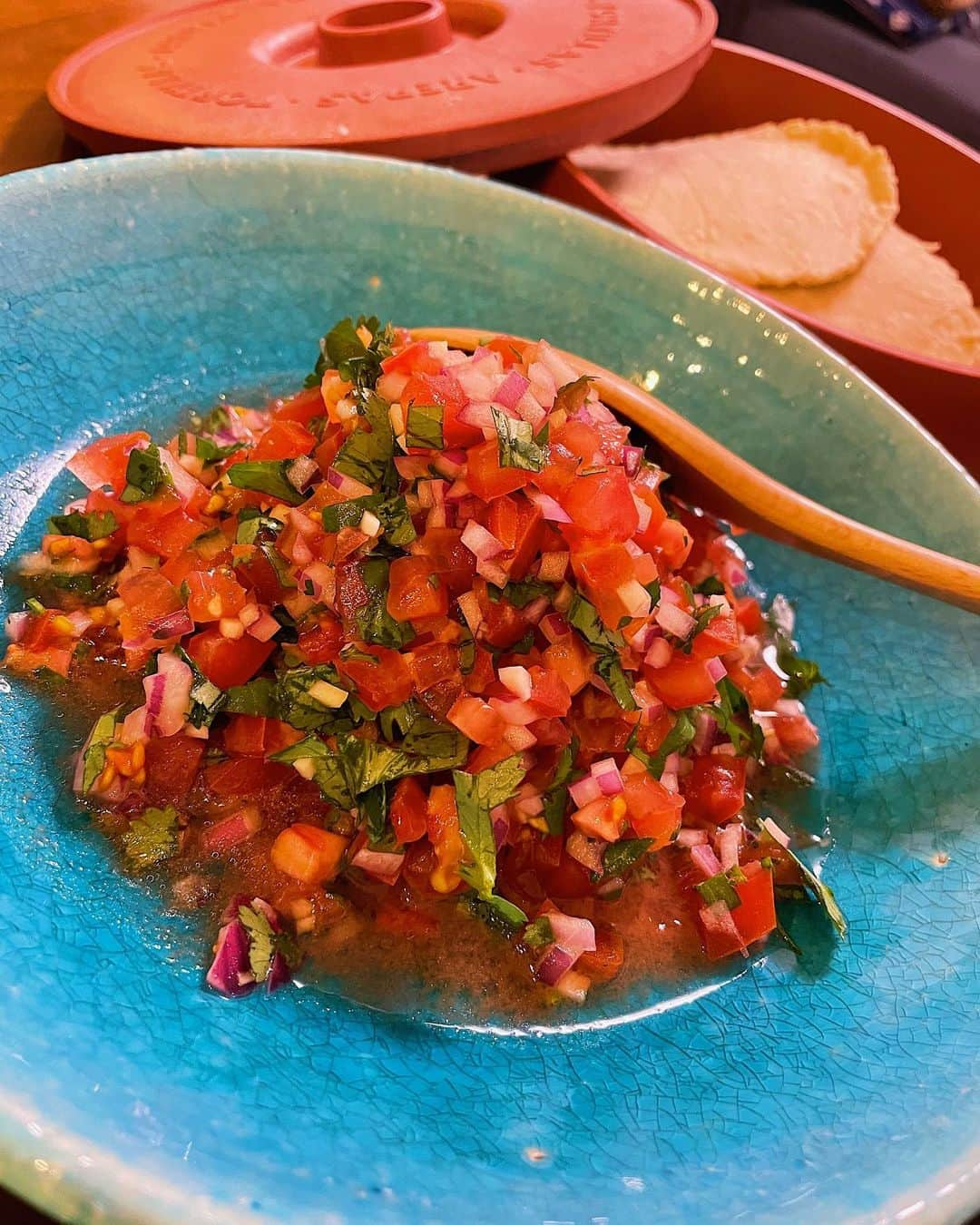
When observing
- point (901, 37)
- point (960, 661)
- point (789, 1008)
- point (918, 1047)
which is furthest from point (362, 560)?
point (901, 37)

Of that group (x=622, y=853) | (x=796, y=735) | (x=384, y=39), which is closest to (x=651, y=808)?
(x=622, y=853)

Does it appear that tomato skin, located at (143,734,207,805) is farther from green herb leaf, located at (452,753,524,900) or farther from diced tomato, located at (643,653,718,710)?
diced tomato, located at (643,653,718,710)

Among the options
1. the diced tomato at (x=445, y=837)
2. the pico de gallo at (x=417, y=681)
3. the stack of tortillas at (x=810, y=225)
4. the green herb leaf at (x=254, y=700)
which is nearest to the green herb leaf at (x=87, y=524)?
the pico de gallo at (x=417, y=681)

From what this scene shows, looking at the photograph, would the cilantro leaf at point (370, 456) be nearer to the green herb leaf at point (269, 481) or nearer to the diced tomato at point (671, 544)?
the green herb leaf at point (269, 481)

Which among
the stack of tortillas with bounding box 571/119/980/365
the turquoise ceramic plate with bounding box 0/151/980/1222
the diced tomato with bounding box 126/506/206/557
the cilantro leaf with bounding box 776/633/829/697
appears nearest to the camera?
the turquoise ceramic plate with bounding box 0/151/980/1222

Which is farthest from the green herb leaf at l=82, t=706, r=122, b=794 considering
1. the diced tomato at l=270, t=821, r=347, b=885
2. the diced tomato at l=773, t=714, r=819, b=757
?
the diced tomato at l=773, t=714, r=819, b=757

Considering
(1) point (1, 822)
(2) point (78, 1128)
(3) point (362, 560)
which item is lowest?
(1) point (1, 822)

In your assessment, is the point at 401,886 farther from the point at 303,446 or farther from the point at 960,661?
the point at 960,661
